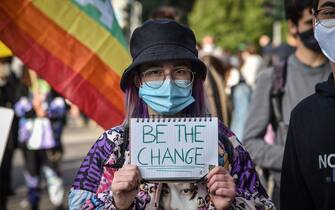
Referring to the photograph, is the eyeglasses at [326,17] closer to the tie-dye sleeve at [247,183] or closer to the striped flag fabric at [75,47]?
the tie-dye sleeve at [247,183]

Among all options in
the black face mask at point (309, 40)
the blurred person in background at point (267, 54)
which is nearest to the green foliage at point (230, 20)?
the blurred person in background at point (267, 54)

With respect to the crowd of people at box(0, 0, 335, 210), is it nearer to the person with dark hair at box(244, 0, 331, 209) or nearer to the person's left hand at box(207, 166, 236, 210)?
the person's left hand at box(207, 166, 236, 210)

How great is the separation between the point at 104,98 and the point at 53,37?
425mm

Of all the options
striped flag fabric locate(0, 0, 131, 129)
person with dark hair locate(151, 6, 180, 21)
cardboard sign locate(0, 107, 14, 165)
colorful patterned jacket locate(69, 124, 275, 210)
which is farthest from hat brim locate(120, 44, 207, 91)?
person with dark hair locate(151, 6, 180, 21)

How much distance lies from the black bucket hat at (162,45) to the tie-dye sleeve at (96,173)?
28 centimetres

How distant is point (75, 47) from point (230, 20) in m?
46.6

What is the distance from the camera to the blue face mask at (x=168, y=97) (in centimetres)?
294

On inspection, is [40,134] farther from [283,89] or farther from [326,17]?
[326,17]

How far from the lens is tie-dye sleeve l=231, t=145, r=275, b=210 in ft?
9.52

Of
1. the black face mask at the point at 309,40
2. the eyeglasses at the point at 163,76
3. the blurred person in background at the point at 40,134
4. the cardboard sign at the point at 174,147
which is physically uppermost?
the blurred person in background at the point at 40,134

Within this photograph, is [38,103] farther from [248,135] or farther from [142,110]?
[142,110]

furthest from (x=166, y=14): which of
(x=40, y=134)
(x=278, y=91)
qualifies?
(x=40, y=134)

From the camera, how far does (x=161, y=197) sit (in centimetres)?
287

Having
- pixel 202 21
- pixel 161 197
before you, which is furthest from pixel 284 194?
pixel 202 21
